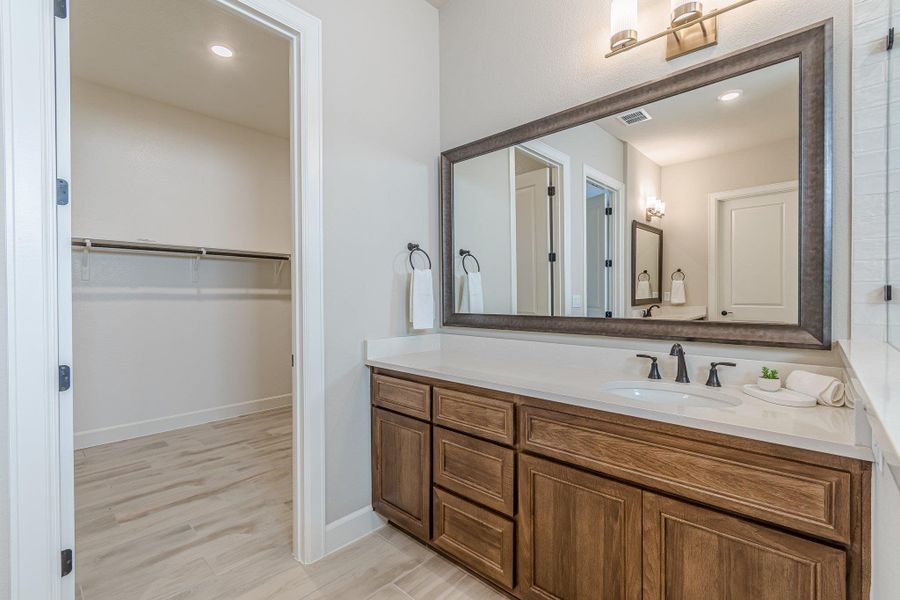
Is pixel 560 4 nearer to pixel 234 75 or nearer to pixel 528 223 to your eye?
pixel 528 223

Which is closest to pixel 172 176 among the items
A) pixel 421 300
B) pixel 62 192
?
pixel 62 192

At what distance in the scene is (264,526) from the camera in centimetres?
213

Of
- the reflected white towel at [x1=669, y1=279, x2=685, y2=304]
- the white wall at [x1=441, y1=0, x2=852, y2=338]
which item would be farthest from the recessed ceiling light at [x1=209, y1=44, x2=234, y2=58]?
the reflected white towel at [x1=669, y1=279, x2=685, y2=304]

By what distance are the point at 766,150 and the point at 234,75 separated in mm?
3448

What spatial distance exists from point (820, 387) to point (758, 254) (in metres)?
0.49

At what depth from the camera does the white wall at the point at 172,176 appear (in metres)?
3.13

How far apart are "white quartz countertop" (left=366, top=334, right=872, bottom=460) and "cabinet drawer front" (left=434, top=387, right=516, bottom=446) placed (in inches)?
2.5

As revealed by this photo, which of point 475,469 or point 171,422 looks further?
point 171,422

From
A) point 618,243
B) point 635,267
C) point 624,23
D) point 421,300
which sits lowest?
point 421,300

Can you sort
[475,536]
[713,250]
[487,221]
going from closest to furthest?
1. [713,250]
2. [475,536]
3. [487,221]

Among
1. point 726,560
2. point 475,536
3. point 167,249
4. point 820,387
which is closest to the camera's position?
point 726,560

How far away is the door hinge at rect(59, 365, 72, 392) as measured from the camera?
49.6 inches

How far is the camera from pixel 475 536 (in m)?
1.65

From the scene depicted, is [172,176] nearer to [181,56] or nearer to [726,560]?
[181,56]
